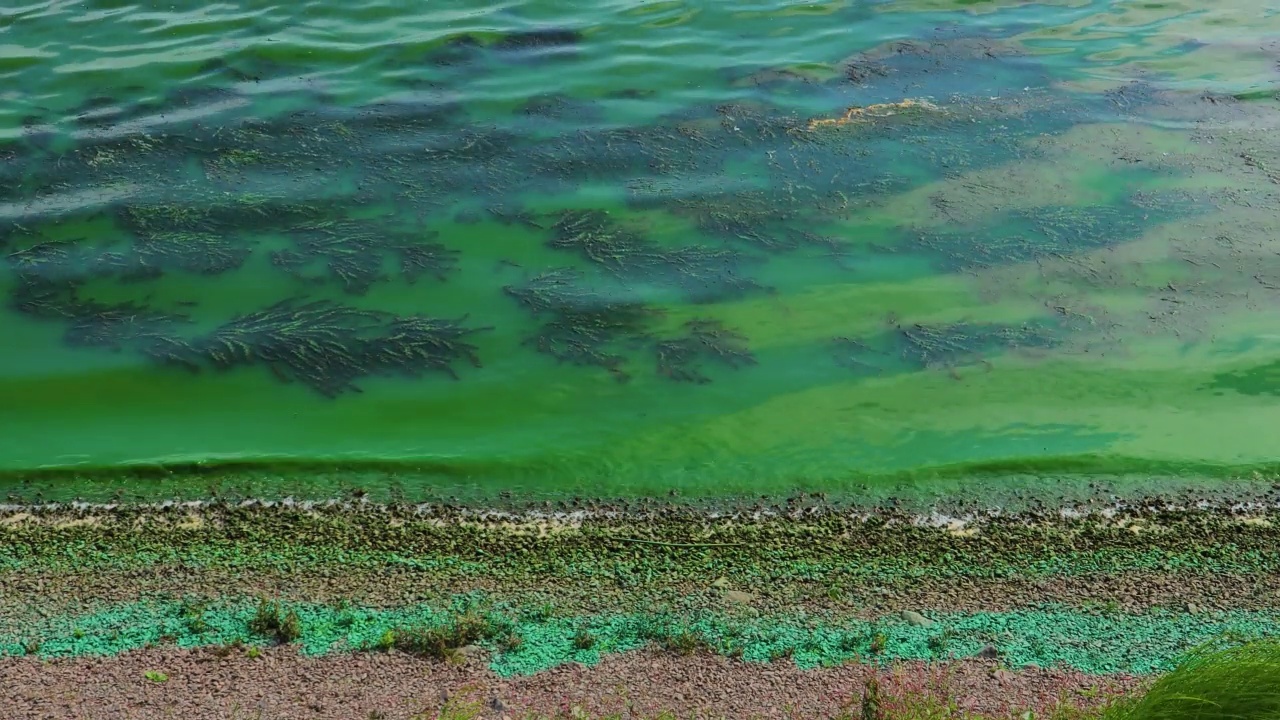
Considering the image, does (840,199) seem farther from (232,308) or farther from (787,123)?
(232,308)

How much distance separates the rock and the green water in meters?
1.14

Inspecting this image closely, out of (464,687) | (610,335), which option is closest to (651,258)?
(610,335)

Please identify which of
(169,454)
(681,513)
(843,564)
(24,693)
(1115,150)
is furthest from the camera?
(1115,150)

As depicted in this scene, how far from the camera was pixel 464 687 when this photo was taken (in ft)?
13.7

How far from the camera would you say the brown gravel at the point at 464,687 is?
4031mm

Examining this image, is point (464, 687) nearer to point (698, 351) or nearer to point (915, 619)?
point (915, 619)

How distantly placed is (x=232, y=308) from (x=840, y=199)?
4.58m

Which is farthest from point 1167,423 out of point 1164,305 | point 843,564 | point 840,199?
point 840,199

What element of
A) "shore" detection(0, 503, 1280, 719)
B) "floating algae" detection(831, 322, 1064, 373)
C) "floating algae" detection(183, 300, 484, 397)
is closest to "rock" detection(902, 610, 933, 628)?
"shore" detection(0, 503, 1280, 719)

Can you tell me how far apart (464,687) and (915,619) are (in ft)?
6.62

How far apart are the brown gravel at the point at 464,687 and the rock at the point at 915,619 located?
1.14ft

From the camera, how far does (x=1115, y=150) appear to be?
8.89 metres

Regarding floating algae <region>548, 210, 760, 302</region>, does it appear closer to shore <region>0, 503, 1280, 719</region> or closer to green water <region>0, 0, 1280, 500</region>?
green water <region>0, 0, 1280, 500</region>

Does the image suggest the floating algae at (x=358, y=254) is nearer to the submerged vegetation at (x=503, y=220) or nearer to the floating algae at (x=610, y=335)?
the submerged vegetation at (x=503, y=220)
